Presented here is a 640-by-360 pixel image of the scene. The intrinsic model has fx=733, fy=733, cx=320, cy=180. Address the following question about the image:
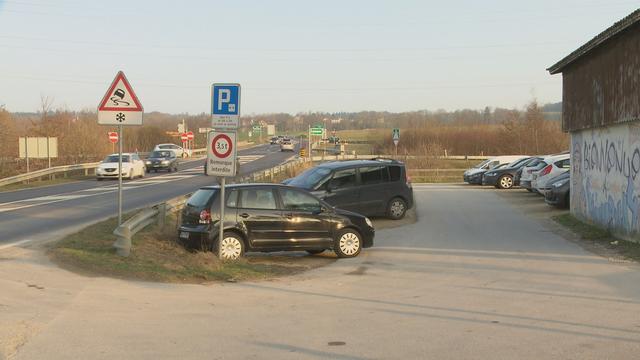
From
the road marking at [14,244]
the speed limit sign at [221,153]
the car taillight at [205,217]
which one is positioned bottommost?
the road marking at [14,244]

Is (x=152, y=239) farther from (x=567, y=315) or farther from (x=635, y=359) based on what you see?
(x=635, y=359)

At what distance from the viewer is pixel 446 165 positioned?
56688 millimetres

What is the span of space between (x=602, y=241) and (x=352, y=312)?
9684 millimetres

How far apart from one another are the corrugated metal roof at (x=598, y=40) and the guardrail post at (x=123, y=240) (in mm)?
10130

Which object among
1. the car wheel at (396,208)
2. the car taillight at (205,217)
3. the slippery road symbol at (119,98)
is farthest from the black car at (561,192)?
the slippery road symbol at (119,98)

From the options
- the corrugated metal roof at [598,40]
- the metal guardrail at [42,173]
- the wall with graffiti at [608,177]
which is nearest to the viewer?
the corrugated metal roof at [598,40]

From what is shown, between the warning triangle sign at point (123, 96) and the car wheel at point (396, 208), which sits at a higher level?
the warning triangle sign at point (123, 96)

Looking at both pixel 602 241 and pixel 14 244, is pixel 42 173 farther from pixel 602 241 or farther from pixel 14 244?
pixel 602 241

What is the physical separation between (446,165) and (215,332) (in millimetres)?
50537

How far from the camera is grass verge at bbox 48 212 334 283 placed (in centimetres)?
1098

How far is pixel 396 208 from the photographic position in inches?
829

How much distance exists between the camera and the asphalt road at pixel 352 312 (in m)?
6.66

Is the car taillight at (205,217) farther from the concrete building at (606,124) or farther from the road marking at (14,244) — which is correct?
the concrete building at (606,124)

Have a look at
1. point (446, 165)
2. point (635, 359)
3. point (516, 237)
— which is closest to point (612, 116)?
point (516, 237)
